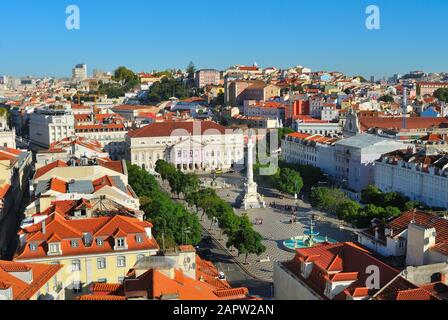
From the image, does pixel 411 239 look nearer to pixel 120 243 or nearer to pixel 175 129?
pixel 120 243

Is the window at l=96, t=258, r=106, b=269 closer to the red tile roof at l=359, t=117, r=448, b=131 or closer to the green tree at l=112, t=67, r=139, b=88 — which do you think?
the red tile roof at l=359, t=117, r=448, b=131

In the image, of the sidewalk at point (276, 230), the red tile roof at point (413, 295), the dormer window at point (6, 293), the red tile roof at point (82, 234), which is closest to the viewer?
the dormer window at point (6, 293)

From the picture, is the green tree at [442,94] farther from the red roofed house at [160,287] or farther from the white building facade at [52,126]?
the red roofed house at [160,287]

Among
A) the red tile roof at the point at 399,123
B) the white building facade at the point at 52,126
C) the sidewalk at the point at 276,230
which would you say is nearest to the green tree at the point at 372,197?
the sidewalk at the point at 276,230

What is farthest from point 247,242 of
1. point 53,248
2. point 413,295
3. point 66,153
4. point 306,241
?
point 66,153

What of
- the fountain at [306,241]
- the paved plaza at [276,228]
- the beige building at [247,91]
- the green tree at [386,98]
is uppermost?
the beige building at [247,91]
